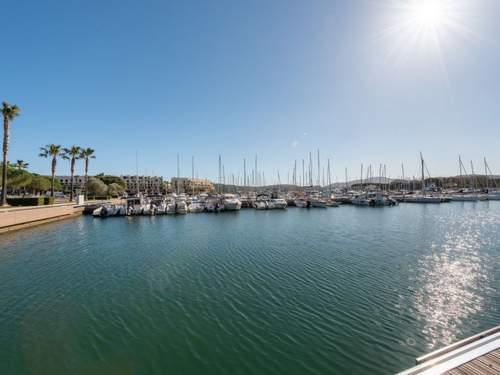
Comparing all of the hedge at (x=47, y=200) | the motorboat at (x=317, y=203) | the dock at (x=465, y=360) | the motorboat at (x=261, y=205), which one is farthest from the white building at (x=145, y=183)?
the dock at (x=465, y=360)

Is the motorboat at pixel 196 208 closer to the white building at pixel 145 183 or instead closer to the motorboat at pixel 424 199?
the motorboat at pixel 424 199

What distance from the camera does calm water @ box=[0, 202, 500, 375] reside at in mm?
6320

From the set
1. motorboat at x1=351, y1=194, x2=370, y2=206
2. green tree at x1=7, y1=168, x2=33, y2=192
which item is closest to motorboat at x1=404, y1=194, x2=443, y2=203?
motorboat at x1=351, y1=194, x2=370, y2=206

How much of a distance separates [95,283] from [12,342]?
4.59m

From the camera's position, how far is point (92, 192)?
68.1 meters

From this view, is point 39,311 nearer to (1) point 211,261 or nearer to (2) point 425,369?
(1) point 211,261

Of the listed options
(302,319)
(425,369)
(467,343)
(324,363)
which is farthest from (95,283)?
(467,343)

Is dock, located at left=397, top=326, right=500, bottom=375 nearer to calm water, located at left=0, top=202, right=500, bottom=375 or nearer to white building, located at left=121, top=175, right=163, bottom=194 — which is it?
calm water, located at left=0, top=202, right=500, bottom=375

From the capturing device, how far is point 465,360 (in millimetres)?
4641

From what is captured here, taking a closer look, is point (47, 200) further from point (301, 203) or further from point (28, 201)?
point (301, 203)

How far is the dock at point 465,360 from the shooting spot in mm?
4359

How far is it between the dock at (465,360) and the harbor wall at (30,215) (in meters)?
35.8

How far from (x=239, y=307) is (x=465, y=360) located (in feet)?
22.0

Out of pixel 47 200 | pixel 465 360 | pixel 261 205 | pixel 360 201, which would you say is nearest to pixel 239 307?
pixel 465 360
